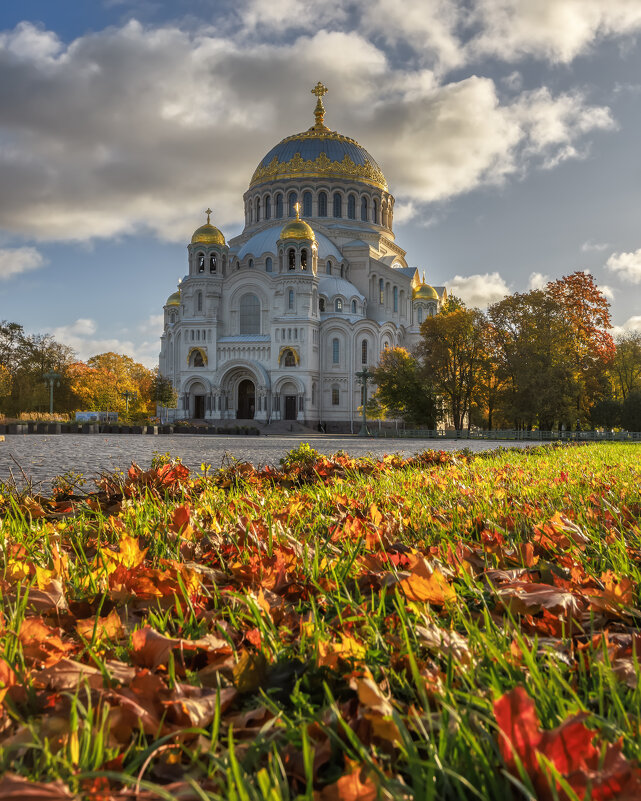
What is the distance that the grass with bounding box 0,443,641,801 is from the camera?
0.98m

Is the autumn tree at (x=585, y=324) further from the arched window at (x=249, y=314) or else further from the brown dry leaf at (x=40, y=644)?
the brown dry leaf at (x=40, y=644)

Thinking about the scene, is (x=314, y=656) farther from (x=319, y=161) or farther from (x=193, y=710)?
(x=319, y=161)

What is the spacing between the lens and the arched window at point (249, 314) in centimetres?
5284

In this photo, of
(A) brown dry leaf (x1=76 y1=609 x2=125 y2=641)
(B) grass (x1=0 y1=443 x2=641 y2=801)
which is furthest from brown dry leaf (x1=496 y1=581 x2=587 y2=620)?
(A) brown dry leaf (x1=76 y1=609 x2=125 y2=641)

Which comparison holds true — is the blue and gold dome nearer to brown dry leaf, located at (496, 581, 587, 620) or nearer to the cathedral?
the cathedral

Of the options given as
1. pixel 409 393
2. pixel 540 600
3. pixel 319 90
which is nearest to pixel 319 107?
pixel 319 90

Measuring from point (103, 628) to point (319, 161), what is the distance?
6160 cm

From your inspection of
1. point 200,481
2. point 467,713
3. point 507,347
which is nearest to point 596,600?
point 467,713

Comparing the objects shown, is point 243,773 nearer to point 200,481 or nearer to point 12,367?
point 200,481

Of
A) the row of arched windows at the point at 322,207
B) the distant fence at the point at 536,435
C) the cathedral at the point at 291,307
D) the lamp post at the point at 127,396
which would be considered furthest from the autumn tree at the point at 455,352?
the row of arched windows at the point at 322,207

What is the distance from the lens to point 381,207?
61.9 meters

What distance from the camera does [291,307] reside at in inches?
1996

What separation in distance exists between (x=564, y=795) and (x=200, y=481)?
165 inches

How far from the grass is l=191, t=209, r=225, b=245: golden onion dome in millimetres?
52441
